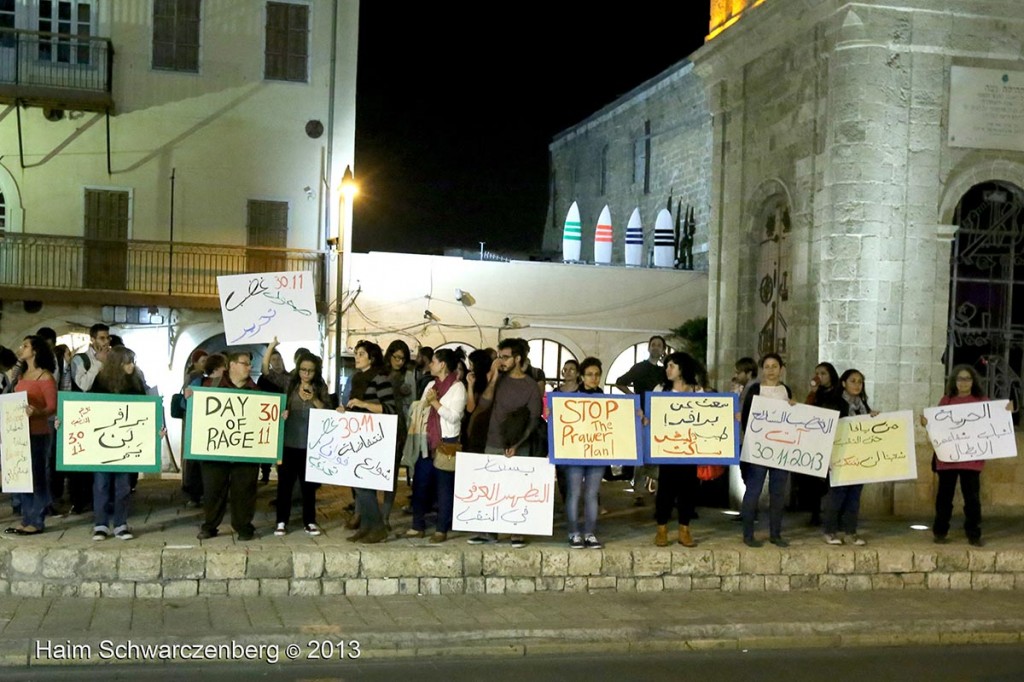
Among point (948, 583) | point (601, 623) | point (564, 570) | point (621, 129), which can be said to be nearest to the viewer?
point (601, 623)

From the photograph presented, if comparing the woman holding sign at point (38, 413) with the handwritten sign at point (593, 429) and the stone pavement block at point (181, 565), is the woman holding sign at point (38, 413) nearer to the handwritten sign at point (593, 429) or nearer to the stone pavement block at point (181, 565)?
the stone pavement block at point (181, 565)

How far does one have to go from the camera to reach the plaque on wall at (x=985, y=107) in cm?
1447

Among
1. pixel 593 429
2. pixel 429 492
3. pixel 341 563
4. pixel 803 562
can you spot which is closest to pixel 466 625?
pixel 341 563

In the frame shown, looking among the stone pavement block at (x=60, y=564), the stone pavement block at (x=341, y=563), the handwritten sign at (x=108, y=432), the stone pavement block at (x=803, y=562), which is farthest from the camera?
the stone pavement block at (x=803, y=562)

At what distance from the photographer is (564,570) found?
10672 millimetres

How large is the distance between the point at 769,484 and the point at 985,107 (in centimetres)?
606

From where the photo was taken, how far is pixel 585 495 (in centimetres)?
1133

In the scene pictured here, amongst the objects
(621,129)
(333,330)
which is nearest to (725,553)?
(333,330)

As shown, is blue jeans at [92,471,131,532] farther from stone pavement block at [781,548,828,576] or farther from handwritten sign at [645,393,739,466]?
stone pavement block at [781,548,828,576]

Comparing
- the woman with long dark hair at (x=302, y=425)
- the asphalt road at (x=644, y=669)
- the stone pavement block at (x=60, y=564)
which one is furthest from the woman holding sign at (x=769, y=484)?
the stone pavement block at (x=60, y=564)

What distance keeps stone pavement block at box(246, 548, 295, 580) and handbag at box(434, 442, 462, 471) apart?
5.90 feet

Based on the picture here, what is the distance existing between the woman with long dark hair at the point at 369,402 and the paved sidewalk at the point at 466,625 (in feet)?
3.18

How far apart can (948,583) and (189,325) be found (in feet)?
60.9

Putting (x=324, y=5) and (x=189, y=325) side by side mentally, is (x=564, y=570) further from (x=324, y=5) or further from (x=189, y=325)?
(x=324, y=5)
